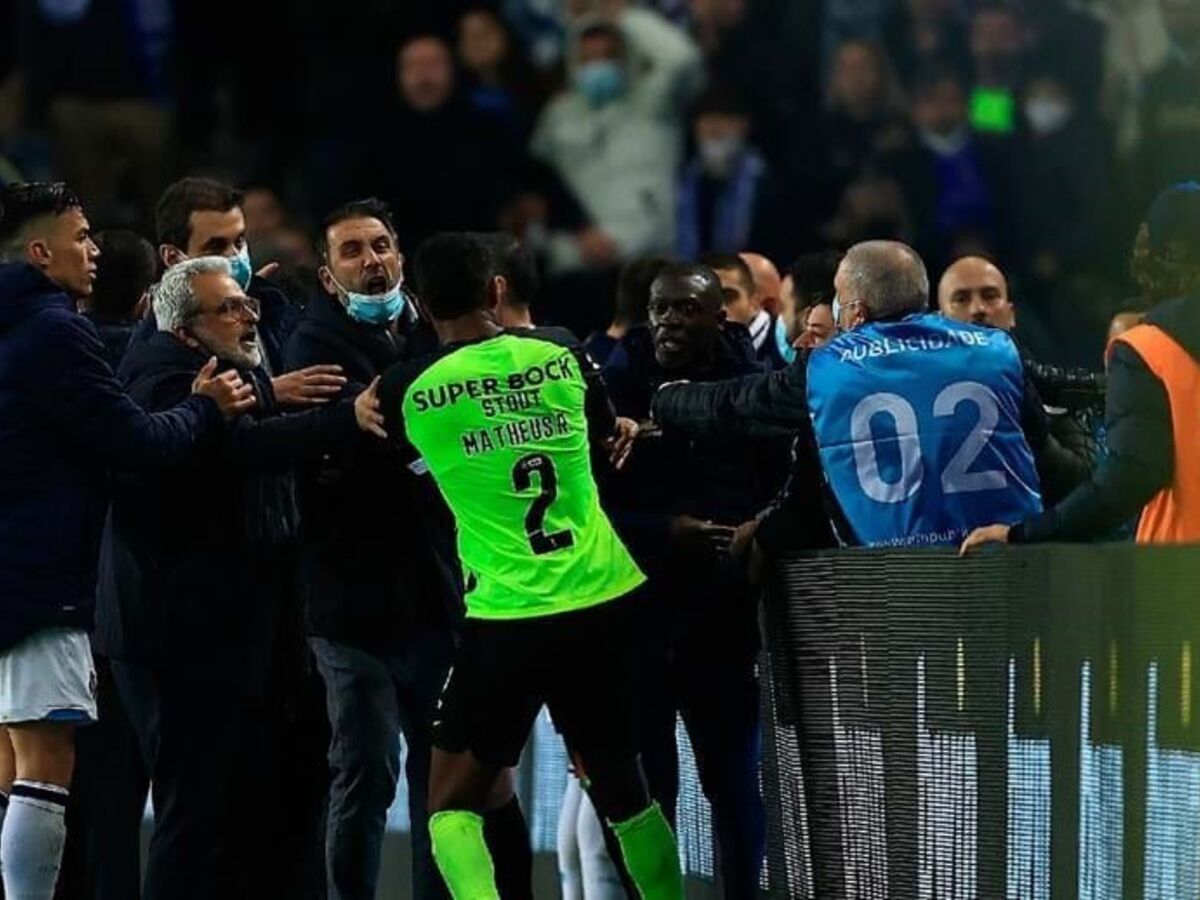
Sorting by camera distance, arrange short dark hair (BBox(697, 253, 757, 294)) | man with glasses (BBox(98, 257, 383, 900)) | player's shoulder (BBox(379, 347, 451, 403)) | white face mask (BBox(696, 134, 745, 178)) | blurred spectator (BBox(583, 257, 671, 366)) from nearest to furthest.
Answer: player's shoulder (BBox(379, 347, 451, 403)), man with glasses (BBox(98, 257, 383, 900)), blurred spectator (BBox(583, 257, 671, 366)), short dark hair (BBox(697, 253, 757, 294)), white face mask (BBox(696, 134, 745, 178))

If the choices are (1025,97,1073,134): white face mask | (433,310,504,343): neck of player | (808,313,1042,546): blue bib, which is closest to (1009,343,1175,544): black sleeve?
(808,313,1042,546): blue bib

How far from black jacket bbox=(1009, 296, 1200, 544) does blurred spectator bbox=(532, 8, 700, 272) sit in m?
8.29

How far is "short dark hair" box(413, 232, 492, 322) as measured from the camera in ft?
25.1

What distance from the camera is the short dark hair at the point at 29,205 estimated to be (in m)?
8.29

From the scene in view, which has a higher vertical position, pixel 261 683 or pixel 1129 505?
pixel 1129 505

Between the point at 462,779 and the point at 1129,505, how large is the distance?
182cm

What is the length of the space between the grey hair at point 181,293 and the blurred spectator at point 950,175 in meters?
6.88

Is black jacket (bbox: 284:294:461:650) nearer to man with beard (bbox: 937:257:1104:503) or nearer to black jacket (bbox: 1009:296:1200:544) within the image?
man with beard (bbox: 937:257:1104:503)

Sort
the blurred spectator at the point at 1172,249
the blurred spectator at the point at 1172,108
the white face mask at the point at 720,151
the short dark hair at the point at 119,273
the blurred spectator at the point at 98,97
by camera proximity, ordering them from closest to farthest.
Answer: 1. the blurred spectator at the point at 1172,249
2. the short dark hair at the point at 119,273
3. the blurred spectator at the point at 1172,108
4. the white face mask at the point at 720,151
5. the blurred spectator at the point at 98,97

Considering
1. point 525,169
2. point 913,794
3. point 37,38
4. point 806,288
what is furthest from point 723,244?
point 913,794

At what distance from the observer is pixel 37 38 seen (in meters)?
16.0

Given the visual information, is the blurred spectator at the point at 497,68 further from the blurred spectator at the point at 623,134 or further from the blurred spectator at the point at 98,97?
the blurred spectator at the point at 98,97

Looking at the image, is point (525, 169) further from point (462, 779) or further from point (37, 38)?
point (462, 779)

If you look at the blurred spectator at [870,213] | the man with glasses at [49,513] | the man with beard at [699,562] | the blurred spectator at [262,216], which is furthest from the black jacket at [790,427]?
the blurred spectator at [870,213]
